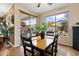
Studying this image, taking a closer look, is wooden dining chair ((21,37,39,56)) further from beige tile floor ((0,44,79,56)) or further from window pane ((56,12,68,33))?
window pane ((56,12,68,33))

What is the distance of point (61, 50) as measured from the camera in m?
2.11

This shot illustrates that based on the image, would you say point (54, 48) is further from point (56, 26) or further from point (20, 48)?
point (20, 48)

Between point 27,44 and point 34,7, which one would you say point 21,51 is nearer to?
point 27,44

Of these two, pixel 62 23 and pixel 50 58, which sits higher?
pixel 62 23

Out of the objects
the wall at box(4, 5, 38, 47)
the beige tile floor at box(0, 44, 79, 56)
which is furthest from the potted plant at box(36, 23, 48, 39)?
the beige tile floor at box(0, 44, 79, 56)

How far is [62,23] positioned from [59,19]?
3.5 inches

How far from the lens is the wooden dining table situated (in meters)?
2.10

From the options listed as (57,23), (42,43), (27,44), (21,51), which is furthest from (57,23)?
(21,51)

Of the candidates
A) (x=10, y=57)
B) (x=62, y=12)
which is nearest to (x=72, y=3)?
(x=62, y=12)

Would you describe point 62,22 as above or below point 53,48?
above

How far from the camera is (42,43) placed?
2.16 metres

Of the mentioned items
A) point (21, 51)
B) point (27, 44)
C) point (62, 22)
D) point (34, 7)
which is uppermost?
point (34, 7)

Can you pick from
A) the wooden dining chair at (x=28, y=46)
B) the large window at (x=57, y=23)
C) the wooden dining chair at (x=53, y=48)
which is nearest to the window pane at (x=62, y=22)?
the large window at (x=57, y=23)

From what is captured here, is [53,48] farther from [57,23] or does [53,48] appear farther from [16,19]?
[16,19]
